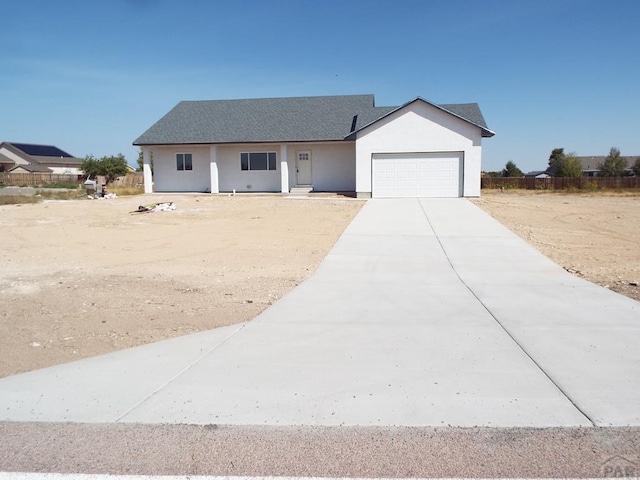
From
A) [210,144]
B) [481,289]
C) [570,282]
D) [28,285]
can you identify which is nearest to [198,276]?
[28,285]

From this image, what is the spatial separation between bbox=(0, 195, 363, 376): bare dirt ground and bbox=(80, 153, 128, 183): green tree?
149ft

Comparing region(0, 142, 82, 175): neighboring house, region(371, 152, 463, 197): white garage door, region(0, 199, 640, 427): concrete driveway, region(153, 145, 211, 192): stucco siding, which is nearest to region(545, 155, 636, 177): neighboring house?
region(371, 152, 463, 197): white garage door

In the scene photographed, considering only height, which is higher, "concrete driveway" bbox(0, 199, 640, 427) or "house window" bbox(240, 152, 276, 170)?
"house window" bbox(240, 152, 276, 170)

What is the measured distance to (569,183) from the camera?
41969 mm

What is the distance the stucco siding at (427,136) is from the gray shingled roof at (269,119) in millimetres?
2545

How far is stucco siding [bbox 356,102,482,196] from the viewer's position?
2781 cm

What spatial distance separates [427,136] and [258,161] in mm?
10501

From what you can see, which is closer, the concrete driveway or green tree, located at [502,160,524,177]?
the concrete driveway

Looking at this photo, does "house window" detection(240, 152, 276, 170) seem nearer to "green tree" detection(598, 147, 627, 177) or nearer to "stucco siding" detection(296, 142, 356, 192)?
"stucco siding" detection(296, 142, 356, 192)

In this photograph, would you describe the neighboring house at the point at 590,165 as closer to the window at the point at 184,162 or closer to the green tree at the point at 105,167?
the green tree at the point at 105,167

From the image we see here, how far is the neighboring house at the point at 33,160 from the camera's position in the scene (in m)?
88.3

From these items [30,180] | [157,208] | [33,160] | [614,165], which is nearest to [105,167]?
[30,180]

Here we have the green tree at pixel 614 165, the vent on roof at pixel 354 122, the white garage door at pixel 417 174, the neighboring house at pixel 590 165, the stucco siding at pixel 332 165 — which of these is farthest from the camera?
the neighboring house at pixel 590 165

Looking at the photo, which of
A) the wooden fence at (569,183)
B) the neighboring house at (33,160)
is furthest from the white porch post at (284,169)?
the neighboring house at (33,160)
